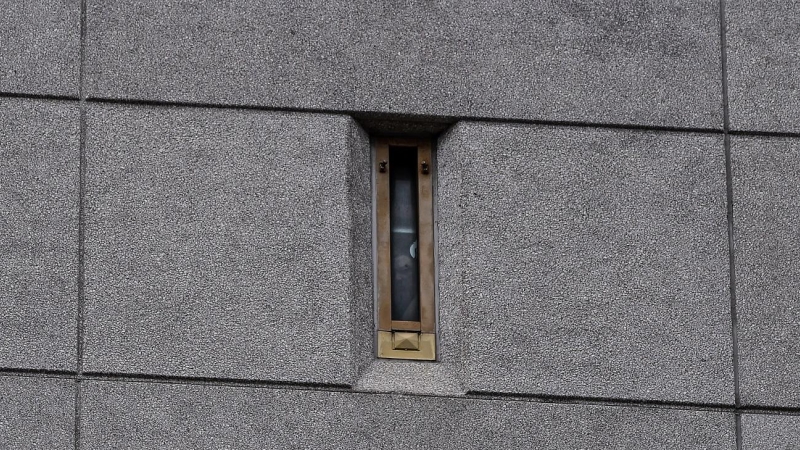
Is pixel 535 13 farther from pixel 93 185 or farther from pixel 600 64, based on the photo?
pixel 93 185

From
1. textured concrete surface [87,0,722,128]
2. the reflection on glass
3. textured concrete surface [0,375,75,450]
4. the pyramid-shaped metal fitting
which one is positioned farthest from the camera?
the reflection on glass

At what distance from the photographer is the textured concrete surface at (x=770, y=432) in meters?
9.12

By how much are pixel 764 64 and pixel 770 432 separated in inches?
79.4

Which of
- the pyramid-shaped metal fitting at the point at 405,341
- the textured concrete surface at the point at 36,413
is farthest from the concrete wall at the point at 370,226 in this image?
the pyramid-shaped metal fitting at the point at 405,341

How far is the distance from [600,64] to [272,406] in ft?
8.40

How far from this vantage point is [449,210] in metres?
9.32

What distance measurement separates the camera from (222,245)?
29.5 feet

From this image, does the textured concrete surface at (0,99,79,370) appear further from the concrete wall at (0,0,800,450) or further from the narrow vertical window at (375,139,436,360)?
the narrow vertical window at (375,139,436,360)

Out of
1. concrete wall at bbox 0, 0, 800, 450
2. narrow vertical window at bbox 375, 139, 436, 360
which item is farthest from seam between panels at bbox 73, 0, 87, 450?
narrow vertical window at bbox 375, 139, 436, 360

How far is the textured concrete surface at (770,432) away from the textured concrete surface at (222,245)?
209 cm

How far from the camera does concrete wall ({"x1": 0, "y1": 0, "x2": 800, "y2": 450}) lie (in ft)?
29.1

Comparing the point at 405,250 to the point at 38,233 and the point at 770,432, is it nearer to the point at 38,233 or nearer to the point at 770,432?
the point at 38,233

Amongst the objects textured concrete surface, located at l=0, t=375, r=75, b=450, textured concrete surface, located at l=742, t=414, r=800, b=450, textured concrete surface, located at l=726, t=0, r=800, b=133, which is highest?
textured concrete surface, located at l=726, t=0, r=800, b=133

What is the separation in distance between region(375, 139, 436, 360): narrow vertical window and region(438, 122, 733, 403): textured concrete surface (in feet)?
0.37
